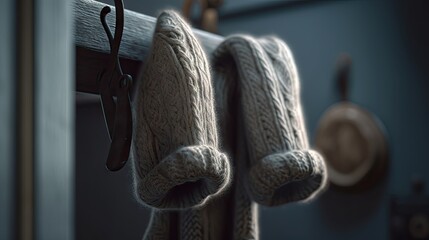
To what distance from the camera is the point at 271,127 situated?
2.11 ft

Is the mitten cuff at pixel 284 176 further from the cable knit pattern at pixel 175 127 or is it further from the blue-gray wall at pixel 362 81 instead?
the blue-gray wall at pixel 362 81

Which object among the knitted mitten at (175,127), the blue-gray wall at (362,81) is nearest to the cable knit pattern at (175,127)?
the knitted mitten at (175,127)

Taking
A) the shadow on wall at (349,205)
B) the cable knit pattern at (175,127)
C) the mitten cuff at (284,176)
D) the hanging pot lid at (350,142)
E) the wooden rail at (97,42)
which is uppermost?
the wooden rail at (97,42)

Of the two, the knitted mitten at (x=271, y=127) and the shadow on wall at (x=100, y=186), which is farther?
the shadow on wall at (x=100, y=186)

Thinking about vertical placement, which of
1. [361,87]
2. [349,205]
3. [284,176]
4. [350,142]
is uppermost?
[284,176]

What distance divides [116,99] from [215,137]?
0.08 meters

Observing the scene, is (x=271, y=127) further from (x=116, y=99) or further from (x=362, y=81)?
(x=362, y=81)

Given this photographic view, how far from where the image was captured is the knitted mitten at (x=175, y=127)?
530mm

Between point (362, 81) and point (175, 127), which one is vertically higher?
point (175, 127)

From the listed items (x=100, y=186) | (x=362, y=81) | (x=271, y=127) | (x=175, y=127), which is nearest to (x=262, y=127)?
(x=271, y=127)

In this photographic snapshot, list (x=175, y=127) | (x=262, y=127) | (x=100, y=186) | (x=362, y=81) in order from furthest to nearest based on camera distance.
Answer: (x=362, y=81) < (x=100, y=186) < (x=262, y=127) < (x=175, y=127)

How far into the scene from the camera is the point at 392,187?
283 cm

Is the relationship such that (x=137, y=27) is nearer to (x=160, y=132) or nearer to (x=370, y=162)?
(x=160, y=132)

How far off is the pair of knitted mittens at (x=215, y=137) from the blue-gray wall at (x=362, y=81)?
2170 millimetres
